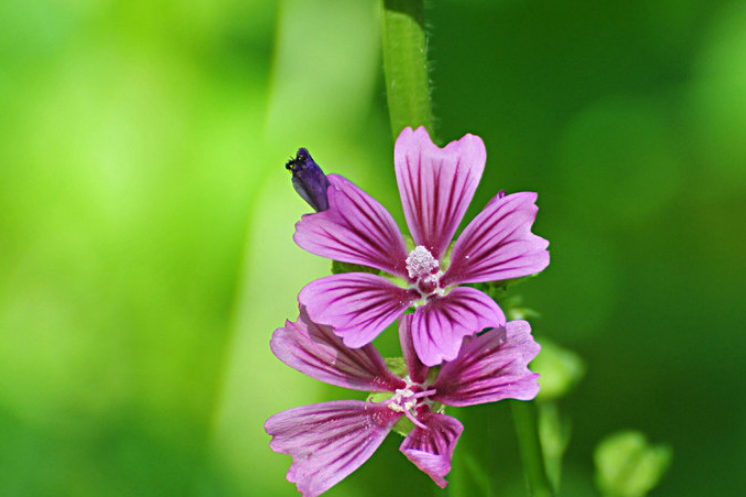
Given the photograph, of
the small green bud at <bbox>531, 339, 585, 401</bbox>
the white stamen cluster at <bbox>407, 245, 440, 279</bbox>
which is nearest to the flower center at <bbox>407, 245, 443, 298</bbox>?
→ the white stamen cluster at <bbox>407, 245, 440, 279</bbox>

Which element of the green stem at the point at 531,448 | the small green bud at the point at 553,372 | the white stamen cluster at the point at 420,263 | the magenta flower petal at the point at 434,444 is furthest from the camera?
the small green bud at the point at 553,372

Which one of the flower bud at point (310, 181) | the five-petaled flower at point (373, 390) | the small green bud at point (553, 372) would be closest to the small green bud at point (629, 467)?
the small green bud at point (553, 372)

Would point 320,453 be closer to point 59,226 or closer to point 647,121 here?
point 59,226

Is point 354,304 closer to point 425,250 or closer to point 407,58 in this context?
point 425,250

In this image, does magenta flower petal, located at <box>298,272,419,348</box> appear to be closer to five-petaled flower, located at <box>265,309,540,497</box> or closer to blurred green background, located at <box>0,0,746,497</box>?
A: five-petaled flower, located at <box>265,309,540,497</box>

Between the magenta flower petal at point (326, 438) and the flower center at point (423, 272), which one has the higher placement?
the flower center at point (423, 272)

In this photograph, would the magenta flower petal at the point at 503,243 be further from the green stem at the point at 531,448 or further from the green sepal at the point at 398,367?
the green stem at the point at 531,448
